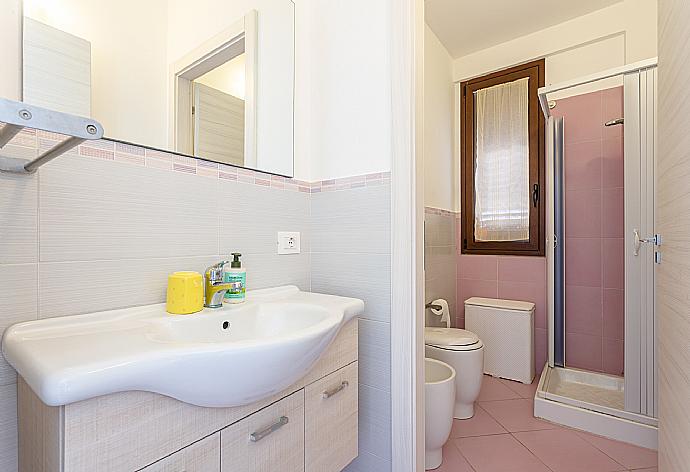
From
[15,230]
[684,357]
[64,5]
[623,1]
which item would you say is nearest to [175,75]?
[64,5]

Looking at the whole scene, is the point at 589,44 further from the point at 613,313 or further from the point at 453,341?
the point at 453,341

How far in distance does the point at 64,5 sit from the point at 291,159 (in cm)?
75

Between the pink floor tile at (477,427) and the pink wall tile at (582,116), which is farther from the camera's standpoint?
the pink wall tile at (582,116)

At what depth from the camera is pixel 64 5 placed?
84 cm

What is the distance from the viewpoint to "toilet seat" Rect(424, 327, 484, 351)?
1847 millimetres

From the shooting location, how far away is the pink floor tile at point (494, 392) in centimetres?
216

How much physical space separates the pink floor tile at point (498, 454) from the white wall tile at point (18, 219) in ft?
5.75

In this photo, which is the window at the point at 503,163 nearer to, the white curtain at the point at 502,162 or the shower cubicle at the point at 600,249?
the white curtain at the point at 502,162

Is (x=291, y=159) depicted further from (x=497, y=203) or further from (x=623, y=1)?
(x=623, y=1)

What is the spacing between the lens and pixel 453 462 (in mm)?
1554

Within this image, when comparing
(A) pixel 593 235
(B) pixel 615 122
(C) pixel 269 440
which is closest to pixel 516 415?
(A) pixel 593 235

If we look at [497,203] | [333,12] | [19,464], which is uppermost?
[333,12]

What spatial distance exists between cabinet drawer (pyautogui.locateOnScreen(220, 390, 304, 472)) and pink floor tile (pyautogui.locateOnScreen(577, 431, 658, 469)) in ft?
5.13

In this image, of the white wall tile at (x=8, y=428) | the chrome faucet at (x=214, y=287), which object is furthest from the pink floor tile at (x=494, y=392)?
the white wall tile at (x=8, y=428)
